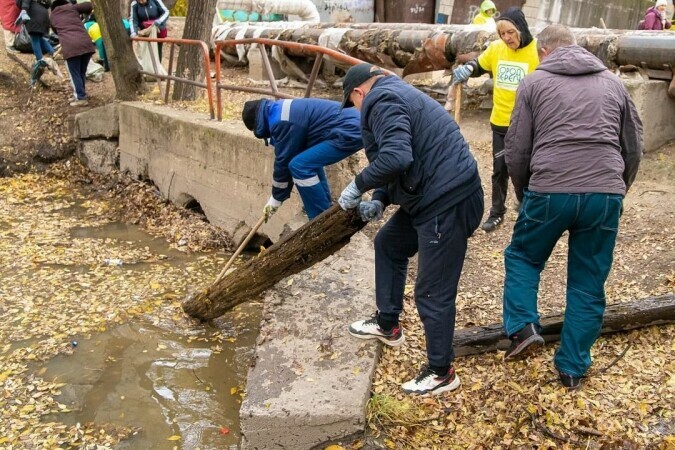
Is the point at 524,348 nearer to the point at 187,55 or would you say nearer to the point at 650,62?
the point at 650,62

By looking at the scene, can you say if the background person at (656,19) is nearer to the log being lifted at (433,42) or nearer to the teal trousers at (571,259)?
the log being lifted at (433,42)

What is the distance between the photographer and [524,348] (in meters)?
3.14

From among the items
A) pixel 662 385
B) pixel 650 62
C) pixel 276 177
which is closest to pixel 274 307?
pixel 276 177

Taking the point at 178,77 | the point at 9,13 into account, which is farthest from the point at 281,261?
the point at 9,13

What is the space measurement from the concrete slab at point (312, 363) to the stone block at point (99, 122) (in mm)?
5526

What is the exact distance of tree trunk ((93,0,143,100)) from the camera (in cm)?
905

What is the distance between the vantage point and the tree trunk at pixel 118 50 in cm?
905

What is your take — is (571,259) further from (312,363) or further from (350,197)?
(312,363)

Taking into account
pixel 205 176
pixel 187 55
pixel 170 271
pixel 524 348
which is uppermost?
pixel 187 55

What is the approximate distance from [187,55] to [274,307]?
5765 mm

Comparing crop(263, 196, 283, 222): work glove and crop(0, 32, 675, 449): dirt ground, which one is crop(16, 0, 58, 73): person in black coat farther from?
crop(0, 32, 675, 449): dirt ground

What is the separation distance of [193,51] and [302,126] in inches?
184

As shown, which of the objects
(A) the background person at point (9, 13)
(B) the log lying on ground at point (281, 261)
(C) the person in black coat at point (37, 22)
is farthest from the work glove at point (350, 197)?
(A) the background person at point (9, 13)

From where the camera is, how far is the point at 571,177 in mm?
2906
